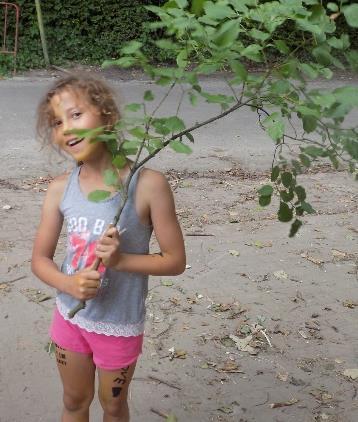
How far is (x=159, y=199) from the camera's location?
79.7 inches

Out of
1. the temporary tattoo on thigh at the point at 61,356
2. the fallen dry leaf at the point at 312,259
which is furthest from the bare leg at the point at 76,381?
the fallen dry leaf at the point at 312,259

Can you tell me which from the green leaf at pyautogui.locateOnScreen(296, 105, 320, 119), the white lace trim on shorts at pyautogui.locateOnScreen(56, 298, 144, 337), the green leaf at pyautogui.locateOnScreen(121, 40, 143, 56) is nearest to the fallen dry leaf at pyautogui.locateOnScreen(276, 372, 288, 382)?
the white lace trim on shorts at pyautogui.locateOnScreen(56, 298, 144, 337)

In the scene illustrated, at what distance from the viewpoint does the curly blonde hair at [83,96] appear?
6.63 ft

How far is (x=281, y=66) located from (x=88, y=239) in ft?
2.50

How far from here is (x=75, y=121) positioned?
6.52 feet

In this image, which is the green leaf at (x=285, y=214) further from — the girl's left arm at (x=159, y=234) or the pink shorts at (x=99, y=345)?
the pink shorts at (x=99, y=345)

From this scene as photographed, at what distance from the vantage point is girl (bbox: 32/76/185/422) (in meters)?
2.00

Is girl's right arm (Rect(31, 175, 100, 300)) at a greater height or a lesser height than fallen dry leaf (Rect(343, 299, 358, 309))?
greater

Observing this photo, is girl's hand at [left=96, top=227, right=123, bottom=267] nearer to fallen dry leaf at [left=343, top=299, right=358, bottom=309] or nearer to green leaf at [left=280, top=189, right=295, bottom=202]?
green leaf at [left=280, top=189, right=295, bottom=202]

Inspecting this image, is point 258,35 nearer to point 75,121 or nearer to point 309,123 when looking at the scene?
point 309,123

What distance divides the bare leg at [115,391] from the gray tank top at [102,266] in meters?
0.15

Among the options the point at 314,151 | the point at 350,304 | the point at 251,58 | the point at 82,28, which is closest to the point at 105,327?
the point at 314,151

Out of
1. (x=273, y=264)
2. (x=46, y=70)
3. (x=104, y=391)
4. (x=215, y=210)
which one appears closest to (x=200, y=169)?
(x=215, y=210)

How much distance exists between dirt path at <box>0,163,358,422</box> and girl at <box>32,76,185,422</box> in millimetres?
796
